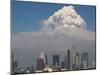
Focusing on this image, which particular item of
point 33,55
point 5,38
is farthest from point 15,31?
point 33,55

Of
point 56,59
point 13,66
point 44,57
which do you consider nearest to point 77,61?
point 56,59

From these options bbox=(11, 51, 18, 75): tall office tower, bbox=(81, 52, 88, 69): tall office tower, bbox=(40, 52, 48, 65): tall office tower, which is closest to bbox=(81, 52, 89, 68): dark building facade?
bbox=(81, 52, 88, 69): tall office tower

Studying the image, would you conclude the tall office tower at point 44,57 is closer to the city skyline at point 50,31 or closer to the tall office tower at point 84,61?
the city skyline at point 50,31

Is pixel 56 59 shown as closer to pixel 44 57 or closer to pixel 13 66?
pixel 44 57

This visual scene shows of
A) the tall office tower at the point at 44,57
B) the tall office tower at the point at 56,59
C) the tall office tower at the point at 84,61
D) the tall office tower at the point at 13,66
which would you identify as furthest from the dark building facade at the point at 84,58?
the tall office tower at the point at 13,66

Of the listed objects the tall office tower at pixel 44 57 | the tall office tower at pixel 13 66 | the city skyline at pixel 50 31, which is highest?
the city skyline at pixel 50 31

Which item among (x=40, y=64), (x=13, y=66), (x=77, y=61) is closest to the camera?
(x=13, y=66)

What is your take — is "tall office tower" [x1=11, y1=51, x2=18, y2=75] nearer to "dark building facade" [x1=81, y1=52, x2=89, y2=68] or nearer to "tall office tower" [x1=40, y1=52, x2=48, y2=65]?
"tall office tower" [x1=40, y1=52, x2=48, y2=65]

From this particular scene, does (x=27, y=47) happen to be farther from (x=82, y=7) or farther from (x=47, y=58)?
(x=82, y=7)

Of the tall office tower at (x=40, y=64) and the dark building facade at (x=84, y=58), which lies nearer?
the tall office tower at (x=40, y=64)

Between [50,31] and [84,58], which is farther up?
[50,31]

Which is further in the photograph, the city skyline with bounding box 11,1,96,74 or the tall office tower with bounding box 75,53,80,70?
the tall office tower with bounding box 75,53,80,70
